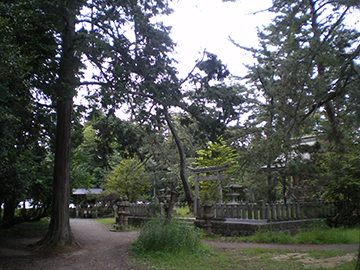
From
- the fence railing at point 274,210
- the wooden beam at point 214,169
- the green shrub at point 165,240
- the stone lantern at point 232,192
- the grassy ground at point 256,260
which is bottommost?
the grassy ground at point 256,260

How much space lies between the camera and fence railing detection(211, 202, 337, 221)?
1137 centimetres

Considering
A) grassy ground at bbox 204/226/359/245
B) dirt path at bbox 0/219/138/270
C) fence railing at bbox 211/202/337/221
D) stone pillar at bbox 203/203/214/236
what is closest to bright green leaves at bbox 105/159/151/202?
fence railing at bbox 211/202/337/221

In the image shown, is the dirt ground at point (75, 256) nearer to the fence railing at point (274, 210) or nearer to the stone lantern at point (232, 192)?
the fence railing at point (274, 210)

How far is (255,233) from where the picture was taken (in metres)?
10.5

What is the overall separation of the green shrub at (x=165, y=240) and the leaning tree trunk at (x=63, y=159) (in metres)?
2.71

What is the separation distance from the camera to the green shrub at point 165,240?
26.2 feet

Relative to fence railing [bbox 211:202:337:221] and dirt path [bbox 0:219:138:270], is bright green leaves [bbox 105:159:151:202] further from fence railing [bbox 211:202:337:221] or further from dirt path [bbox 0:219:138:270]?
dirt path [bbox 0:219:138:270]

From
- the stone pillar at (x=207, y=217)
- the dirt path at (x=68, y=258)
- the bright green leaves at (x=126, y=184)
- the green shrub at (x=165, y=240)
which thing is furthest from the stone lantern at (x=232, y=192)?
the bright green leaves at (x=126, y=184)

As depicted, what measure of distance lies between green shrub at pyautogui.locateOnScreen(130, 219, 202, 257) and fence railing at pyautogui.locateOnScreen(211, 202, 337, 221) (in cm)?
399

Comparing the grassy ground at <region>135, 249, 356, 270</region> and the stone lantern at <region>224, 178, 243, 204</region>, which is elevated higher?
the stone lantern at <region>224, 178, 243, 204</region>

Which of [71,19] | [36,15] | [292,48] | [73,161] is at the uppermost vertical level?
[71,19]

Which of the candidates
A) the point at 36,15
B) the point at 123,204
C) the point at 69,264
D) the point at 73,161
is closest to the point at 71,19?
the point at 36,15

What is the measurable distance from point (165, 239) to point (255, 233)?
4.07m

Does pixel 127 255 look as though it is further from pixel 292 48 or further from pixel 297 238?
pixel 292 48
